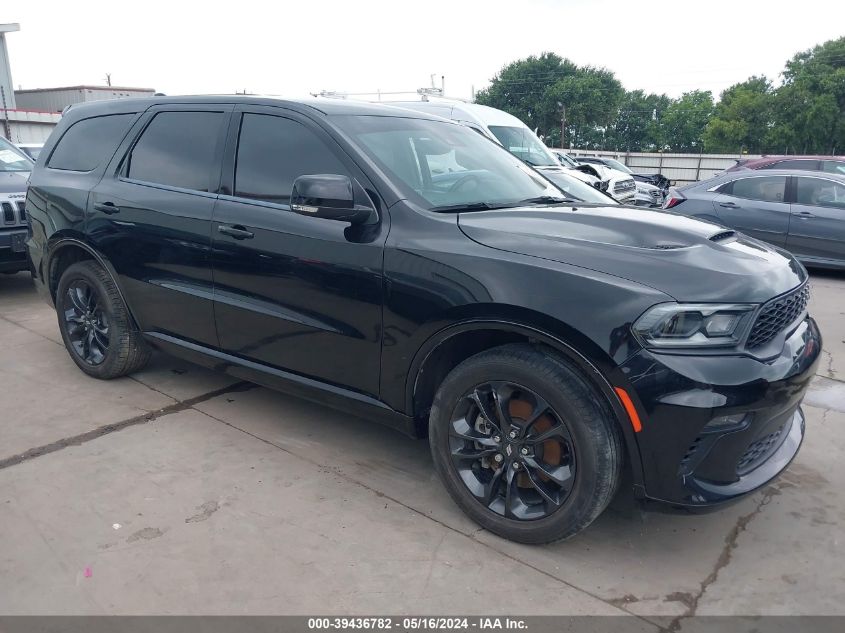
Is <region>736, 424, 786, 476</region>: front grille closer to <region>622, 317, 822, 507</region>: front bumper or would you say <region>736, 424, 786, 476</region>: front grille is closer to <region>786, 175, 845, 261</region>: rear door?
<region>622, 317, 822, 507</region>: front bumper

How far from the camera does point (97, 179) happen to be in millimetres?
4297

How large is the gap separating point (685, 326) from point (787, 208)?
8.01m

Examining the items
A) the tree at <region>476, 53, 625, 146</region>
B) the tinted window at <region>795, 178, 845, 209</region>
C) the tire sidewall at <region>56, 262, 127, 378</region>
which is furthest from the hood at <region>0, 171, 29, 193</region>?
the tree at <region>476, 53, 625, 146</region>

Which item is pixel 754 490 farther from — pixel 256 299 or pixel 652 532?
pixel 256 299

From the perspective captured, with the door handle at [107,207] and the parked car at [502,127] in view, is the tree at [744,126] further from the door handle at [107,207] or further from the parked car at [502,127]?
the door handle at [107,207]

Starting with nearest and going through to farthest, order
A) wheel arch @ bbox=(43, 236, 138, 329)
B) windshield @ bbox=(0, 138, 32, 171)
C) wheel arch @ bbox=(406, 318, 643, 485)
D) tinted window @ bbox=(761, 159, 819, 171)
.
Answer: wheel arch @ bbox=(406, 318, 643, 485) < wheel arch @ bbox=(43, 236, 138, 329) < windshield @ bbox=(0, 138, 32, 171) < tinted window @ bbox=(761, 159, 819, 171)

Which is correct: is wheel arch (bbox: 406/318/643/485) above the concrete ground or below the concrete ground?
above

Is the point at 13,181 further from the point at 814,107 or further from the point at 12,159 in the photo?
the point at 814,107

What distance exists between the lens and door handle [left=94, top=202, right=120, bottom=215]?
412cm

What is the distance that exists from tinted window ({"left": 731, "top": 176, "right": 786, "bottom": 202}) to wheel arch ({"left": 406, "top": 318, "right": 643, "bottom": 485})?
8106 millimetres

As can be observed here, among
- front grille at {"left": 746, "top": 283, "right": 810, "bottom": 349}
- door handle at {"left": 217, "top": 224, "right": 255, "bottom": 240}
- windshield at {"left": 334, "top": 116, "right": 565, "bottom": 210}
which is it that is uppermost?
windshield at {"left": 334, "top": 116, "right": 565, "bottom": 210}

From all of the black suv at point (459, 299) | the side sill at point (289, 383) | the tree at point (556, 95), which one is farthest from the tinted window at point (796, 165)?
the tree at point (556, 95)

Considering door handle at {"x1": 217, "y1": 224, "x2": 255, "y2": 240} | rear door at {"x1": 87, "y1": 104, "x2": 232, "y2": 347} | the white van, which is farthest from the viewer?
the white van

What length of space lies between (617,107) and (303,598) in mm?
75493
